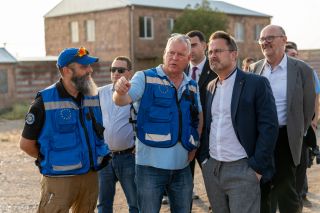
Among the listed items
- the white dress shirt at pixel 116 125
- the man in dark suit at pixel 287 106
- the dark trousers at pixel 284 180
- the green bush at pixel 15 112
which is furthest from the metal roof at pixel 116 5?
the dark trousers at pixel 284 180

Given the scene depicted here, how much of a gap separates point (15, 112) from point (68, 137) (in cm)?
1963

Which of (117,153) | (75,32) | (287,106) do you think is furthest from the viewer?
(75,32)

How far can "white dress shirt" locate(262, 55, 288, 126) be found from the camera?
462 cm

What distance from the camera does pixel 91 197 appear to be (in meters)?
4.15

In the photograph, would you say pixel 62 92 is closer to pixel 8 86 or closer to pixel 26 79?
pixel 8 86

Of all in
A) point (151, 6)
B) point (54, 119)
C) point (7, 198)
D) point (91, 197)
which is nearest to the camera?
point (54, 119)

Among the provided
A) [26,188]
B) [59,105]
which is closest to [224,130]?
[59,105]

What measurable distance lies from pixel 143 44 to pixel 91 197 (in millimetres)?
26487

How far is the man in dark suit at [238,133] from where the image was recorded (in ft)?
12.5

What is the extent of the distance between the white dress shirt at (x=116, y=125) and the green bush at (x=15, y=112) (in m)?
17.9

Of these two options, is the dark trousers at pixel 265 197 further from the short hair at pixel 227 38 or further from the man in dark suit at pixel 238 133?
the short hair at pixel 227 38

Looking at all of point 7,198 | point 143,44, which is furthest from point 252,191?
point 143,44

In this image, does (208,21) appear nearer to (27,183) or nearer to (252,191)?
(27,183)

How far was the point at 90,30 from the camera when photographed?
107 feet
